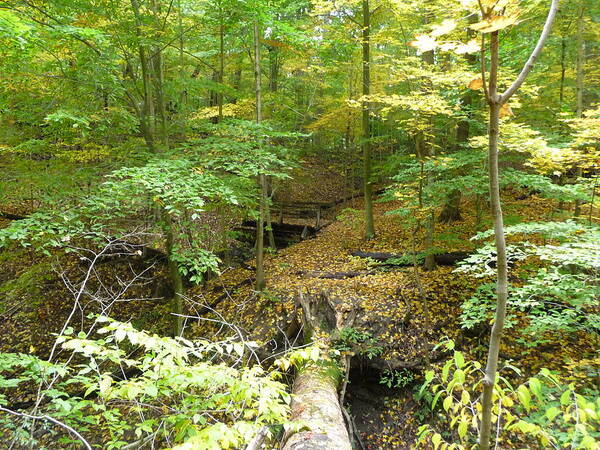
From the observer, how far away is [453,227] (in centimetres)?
969

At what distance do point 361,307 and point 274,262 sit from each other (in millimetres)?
4197

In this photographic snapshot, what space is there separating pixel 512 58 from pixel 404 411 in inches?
359

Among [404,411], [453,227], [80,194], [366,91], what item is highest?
[366,91]

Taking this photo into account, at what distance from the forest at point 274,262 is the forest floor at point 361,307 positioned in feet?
0.18

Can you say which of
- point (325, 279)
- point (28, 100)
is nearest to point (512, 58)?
point (325, 279)

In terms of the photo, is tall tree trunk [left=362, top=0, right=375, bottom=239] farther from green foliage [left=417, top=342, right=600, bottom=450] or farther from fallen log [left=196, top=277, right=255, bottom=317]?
green foliage [left=417, top=342, right=600, bottom=450]

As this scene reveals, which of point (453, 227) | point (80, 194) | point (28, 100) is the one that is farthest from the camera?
point (453, 227)

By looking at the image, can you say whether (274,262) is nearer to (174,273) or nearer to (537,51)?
(174,273)

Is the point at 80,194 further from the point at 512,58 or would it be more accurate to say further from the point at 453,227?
the point at 512,58

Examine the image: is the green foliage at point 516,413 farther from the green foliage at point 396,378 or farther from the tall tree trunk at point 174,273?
the tall tree trunk at point 174,273

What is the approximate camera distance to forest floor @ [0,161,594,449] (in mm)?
5430

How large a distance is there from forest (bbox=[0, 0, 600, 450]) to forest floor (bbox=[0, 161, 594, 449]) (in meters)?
0.05

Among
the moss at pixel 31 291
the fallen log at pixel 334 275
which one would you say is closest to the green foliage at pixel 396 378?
the fallen log at pixel 334 275

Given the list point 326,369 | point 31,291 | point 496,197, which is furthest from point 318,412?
point 31,291
